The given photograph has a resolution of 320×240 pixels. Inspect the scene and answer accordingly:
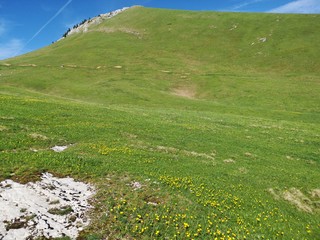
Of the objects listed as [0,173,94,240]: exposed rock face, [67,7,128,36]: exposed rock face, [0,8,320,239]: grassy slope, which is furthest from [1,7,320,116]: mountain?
[0,173,94,240]: exposed rock face

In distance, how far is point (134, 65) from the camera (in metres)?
101

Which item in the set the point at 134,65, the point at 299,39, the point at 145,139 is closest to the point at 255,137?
the point at 145,139

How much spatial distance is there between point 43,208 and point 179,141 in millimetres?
18567

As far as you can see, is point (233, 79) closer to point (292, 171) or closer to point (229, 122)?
point (229, 122)

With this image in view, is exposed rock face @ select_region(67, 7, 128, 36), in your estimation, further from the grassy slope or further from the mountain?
the grassy slope

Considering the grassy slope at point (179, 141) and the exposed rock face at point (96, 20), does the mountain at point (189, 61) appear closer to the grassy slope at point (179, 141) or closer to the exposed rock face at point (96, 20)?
the grassy slope at point (179, 141)

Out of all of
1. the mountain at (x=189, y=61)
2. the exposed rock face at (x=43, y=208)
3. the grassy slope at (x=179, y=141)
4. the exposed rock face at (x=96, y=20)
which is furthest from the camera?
the exposed rock face at (x=96, y=20)

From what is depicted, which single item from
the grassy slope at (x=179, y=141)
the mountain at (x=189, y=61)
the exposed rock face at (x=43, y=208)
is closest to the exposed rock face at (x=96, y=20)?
the mountain at (x=189, y=61)

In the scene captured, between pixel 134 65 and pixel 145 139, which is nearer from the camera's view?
pixel 145 139

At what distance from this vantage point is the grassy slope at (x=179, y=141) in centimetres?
1594

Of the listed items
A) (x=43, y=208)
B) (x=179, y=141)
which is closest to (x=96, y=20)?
(x=179, y=141)

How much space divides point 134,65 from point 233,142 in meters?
74.4

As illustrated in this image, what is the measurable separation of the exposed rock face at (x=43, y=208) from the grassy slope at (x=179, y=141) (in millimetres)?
1020

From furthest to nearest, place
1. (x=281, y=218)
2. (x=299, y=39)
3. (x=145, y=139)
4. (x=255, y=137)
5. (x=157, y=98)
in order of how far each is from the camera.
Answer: (x=299, y=39)
(x=157, y=98)
(x=255, y=137)
(x=145, y=139)
(x=281, y=218)
